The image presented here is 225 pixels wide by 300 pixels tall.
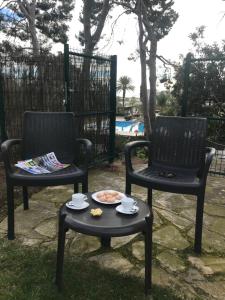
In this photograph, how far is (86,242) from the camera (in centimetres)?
246

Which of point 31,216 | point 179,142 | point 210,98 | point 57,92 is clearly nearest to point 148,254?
point 179,142

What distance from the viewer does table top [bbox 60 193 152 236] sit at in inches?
67.0

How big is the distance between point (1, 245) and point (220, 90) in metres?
3.67

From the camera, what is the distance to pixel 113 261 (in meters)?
2.22

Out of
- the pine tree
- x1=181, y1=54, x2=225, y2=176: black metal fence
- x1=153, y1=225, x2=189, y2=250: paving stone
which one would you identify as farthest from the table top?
the pine tree

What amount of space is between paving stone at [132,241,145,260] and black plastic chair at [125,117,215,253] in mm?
429

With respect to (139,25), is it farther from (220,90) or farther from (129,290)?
(129,290)

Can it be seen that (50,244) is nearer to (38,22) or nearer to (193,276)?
(193,276)

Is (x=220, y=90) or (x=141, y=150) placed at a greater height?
(x=220, y=90)

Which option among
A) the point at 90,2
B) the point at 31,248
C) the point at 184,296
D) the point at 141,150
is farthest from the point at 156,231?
the point at 90,2

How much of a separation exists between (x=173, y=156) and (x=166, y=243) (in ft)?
2.86

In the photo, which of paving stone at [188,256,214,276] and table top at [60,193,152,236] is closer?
table top at [60,193,152,236]

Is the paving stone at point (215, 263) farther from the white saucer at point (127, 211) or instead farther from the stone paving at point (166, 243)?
the white saucer at point (127, 211)

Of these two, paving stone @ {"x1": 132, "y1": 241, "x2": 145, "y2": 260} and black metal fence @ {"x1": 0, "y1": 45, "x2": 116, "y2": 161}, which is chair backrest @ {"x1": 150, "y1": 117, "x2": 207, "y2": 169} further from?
black metal fence @ {"x1": 0, "y1": 45, "x2": 116, "y2": 161}
